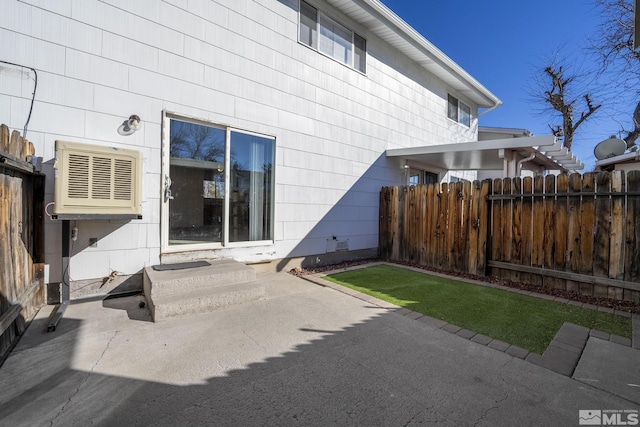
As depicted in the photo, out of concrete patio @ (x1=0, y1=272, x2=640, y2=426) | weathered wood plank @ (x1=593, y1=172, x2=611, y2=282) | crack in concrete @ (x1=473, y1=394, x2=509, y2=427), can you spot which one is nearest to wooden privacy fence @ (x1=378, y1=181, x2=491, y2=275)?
weathered wood plank @ (x1=593, y1=172, x2=611, y2=282)

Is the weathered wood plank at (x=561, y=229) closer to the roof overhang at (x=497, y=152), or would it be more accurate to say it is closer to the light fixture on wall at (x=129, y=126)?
the roof overhang at (x=497, y=152)

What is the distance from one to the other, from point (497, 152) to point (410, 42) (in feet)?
11.7

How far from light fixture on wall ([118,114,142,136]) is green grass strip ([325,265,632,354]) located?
3.72 meters

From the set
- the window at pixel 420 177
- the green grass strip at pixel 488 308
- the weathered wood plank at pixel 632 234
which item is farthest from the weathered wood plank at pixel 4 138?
the window at pixel 420 177

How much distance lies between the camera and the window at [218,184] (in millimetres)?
4129

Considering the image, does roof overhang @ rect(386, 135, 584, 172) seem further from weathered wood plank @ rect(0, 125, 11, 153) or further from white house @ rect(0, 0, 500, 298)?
weathered wood plank @ rect(0, 125, 11, 153)

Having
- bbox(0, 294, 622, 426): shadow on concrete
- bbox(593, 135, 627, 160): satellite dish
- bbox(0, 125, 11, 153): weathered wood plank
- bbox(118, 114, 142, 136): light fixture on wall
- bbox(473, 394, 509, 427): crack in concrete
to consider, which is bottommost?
bbox(473, 394, 509, 427): crack in concrete

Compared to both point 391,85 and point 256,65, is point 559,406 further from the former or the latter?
point 391,85

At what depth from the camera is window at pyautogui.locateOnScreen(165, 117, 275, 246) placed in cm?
413

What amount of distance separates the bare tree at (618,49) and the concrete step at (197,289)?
45.7 ft

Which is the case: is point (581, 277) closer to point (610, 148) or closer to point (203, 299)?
point (203, 299)

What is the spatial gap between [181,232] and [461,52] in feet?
42.6

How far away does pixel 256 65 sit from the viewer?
4.85 meters

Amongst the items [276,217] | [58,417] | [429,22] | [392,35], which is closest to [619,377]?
[58,417]
